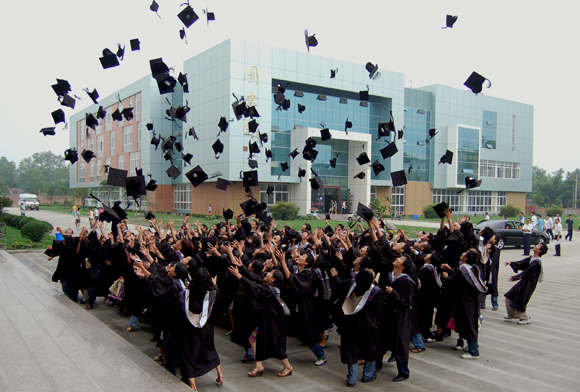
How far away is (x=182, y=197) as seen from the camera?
4112 cm

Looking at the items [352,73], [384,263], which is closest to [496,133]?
[352,73]

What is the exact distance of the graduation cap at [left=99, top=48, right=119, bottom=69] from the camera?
10445mm

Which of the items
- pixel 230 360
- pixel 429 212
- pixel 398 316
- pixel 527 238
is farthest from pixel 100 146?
pixel 398 316

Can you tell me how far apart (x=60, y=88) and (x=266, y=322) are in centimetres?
870

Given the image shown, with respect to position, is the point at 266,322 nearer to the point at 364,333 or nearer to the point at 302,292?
the point at 302,292

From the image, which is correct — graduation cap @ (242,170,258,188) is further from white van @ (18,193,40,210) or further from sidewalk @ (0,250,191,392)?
white van @ (18,193,40,210)

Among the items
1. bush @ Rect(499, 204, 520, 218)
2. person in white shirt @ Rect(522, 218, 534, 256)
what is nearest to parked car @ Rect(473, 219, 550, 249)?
person in white shirt @ Rect(522, 218, 534, 256)

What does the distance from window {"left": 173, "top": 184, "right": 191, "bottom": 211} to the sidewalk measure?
107 feet

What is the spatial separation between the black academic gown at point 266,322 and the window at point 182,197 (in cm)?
3520

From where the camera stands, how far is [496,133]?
50.0 m

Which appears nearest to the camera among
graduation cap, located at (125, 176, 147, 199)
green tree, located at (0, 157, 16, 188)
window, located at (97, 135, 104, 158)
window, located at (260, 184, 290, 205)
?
graduation cap, located at (125, 176, 147, 199)

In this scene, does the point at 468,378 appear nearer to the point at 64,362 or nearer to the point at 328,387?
the point at 328,387

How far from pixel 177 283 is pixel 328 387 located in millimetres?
2224

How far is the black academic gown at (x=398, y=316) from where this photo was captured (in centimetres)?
541
